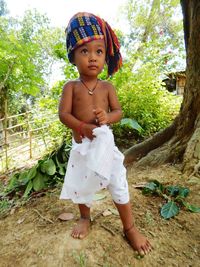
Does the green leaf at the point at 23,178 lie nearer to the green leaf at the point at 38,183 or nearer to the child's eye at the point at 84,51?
the green leaf at the point at 38,183

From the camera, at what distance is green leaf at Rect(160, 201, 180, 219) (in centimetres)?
224

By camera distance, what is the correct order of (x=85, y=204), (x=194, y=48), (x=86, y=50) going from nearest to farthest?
1. (x=86, y=50)
2. (x=85, y=204)
3. (x=194, y=48)

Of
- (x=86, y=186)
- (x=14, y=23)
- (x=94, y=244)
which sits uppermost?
(x=14, y=23)

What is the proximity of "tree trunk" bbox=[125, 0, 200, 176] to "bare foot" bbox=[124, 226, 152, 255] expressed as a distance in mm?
1139

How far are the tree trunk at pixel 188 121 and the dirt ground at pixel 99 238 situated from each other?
43cm

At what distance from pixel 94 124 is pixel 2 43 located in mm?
6939

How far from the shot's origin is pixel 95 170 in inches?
66.3

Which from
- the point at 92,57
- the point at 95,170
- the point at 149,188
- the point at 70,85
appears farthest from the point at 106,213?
the point at 92,57

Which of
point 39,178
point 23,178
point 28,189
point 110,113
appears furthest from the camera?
point 23,178

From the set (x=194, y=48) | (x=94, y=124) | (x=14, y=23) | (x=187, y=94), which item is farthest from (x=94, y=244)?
(x=14, y=23)

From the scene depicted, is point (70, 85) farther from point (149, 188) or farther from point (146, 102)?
point (146, 102)

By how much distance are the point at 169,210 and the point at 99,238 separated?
2.12ft

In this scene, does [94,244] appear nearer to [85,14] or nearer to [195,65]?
[85,14]

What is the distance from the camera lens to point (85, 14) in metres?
1.73
